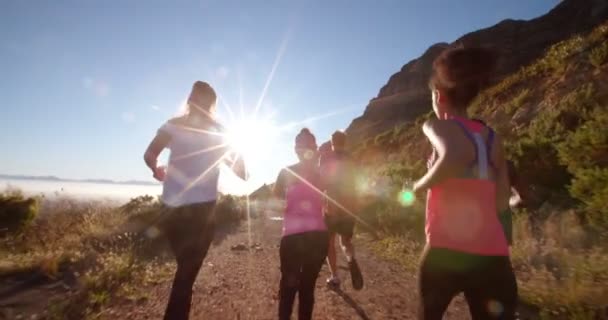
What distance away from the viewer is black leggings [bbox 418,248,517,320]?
161 cm

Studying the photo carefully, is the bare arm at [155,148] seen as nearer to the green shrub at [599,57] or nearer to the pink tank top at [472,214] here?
the pink tank top at [472,214]

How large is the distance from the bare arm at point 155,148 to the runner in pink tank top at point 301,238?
1067 mm

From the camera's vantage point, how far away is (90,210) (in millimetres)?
11359

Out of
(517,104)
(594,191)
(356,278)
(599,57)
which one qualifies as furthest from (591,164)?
(517,104)

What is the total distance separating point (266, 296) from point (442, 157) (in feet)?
14.4

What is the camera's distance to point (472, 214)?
1638 mm

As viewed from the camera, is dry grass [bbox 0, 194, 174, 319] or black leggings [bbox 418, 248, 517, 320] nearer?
black leggings [bbox 418, 248, 517, 320]

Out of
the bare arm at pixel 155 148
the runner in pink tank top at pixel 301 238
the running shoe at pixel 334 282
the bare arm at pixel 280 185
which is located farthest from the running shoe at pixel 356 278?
the bare arm at pixel 155 148

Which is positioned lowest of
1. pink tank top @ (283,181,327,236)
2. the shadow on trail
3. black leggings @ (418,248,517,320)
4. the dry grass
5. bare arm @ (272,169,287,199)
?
the shadow on trail

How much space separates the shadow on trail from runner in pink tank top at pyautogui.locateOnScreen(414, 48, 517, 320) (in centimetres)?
308

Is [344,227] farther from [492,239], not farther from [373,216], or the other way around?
[373,216]

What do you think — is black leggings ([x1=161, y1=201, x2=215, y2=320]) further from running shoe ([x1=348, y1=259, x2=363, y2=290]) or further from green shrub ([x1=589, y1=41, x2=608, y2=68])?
green shrub ([x1=589, y1=41, x2=608, y2=68])

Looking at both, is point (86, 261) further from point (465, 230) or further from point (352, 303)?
point (465, 230)

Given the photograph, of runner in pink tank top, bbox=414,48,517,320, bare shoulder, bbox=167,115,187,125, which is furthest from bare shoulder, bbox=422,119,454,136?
bare shoulder, bbox=167,115,187,125
